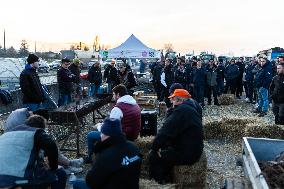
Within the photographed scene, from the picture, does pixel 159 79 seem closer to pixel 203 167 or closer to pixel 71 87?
pixel 71 87

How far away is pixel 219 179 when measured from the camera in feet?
24.8

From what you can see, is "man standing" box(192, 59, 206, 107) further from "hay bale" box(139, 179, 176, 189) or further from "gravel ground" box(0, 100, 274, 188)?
"hay bale" box(139, 179, 176, 189)

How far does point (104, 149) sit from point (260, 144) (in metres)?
3.35

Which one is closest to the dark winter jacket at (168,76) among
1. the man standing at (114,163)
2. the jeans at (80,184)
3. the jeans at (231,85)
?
the jeans at (231,85)

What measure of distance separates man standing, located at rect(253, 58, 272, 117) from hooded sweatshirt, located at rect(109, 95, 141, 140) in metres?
7.98

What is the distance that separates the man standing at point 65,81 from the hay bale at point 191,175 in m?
6.76

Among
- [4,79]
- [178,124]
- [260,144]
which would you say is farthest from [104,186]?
A: [4,79]

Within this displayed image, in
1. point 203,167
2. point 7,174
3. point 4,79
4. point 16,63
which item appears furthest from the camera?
point 16,63

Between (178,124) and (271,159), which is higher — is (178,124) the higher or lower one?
the higher one

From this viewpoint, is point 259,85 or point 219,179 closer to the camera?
point 219,179

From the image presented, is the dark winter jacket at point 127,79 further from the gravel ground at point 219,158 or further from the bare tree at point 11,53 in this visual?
the bare tree at point 11,53

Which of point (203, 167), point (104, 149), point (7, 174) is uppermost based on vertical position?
point (104, 149)

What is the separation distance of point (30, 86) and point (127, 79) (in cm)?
615

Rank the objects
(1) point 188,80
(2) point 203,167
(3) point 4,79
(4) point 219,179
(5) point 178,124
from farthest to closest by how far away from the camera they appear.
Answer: (3) point 4,79 < (1) point 188,80 < (4) point 219,179 < (2) point 203,167 < (5) point 178,124
